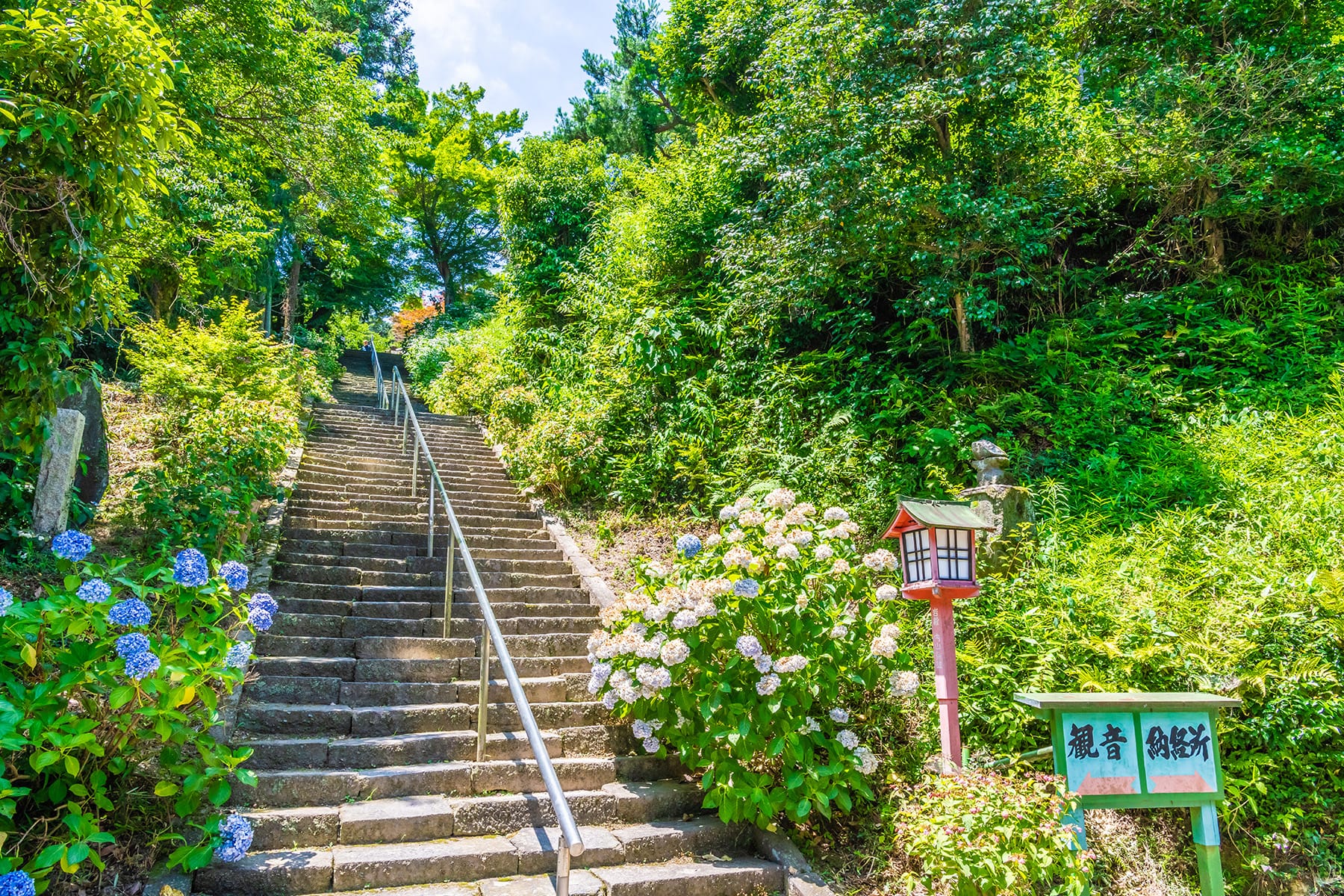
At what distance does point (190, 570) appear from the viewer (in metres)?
2.89

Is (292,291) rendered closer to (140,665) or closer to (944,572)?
(140,665)

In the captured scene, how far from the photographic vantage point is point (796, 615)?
3777mm

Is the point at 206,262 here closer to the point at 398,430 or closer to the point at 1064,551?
the point at 398,430

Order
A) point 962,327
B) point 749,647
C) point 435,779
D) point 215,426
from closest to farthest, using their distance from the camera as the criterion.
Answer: point 749,647
point 435,779
point 215,426
point 962,327

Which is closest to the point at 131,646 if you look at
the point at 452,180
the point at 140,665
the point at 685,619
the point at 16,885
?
the point at 140,665

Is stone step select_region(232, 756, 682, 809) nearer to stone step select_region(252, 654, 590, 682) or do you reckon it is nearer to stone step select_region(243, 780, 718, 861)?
stone step select_region(243, 780, 718, 861)

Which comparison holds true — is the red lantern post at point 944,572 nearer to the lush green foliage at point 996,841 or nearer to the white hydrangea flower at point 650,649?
the lush green foliage at point 996,841

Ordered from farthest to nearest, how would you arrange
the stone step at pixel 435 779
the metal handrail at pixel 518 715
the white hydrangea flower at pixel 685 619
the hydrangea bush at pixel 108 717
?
the white hydrangea flower at pixel 685 619, the stone step at pixel 435 779, the hydrangea bush at pixel 108 717, the metal handrail at pixel 518 715

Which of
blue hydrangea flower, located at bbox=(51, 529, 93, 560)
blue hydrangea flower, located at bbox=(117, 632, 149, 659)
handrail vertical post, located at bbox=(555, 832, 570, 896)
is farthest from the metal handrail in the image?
blue hydrangea flower, located at bbox=(51, 529, 93, 560)

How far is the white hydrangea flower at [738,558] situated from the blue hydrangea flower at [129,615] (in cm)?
246

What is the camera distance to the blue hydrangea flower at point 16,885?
7.07ft

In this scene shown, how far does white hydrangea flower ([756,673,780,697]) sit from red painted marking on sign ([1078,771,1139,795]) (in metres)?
1.31

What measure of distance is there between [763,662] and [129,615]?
8.56 feet

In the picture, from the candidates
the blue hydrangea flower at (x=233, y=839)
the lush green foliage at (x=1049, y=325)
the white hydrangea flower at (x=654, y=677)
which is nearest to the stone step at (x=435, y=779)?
the blue hydrangea flower at (x=233, y=839)
